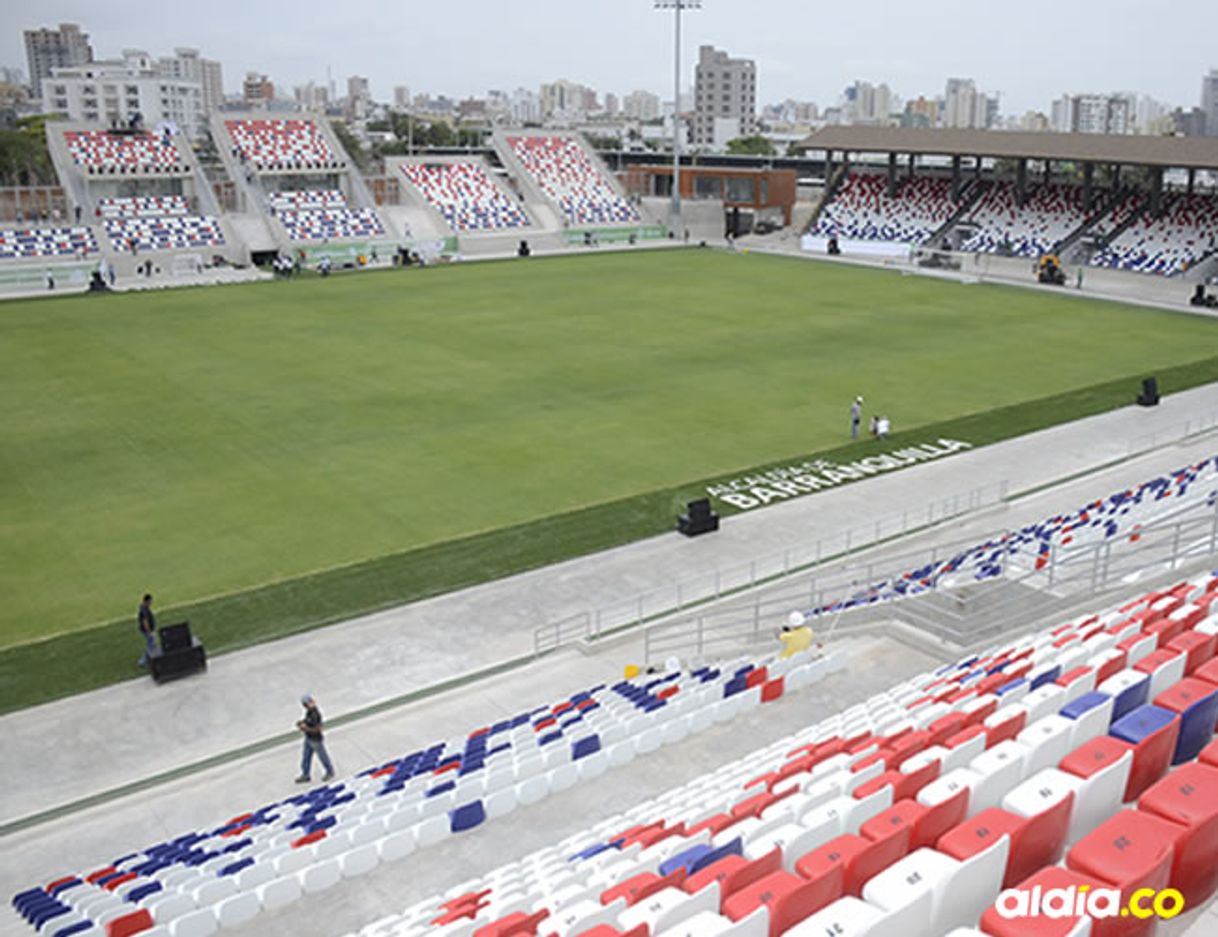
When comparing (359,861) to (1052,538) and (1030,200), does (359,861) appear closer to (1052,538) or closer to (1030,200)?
(1052,538)

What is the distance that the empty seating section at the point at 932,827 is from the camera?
19.5 feet

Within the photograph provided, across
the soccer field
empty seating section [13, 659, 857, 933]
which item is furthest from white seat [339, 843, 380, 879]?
the soccer field

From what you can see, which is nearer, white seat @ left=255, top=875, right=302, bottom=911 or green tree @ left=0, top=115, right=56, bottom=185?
white seat @ left=255, top=875, right=302, bottom=911

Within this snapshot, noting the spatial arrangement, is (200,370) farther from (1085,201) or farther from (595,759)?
(1085,201)

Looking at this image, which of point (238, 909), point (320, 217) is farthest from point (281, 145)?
point (238, 909)

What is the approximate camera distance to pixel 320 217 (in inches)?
2640

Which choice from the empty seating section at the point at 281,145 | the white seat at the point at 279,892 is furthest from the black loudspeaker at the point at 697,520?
the empty seating section at the point at 281,145

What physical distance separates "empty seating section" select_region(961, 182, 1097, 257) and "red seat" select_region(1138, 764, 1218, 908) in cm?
6169

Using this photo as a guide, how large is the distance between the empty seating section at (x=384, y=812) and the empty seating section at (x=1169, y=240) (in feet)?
171

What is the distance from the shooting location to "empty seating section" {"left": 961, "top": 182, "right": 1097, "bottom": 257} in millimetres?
64438

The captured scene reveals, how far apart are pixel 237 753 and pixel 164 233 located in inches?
2110

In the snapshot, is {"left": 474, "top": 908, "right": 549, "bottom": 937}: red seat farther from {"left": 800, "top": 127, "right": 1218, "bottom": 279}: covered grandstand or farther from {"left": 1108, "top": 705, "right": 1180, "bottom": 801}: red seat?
{"left": 800, "top": 127, "right": 1218, "bottom": 279}: covered grandstand

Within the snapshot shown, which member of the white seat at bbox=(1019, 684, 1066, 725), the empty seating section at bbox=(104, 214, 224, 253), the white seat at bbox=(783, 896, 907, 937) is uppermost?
the empty seating section at bbox=(104, 214, 224, 253)

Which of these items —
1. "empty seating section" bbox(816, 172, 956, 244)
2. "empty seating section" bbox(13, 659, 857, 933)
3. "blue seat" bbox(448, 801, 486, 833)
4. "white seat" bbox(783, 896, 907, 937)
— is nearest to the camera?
"white seat" bbox(783, 896, 907, 937)
